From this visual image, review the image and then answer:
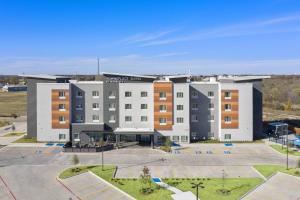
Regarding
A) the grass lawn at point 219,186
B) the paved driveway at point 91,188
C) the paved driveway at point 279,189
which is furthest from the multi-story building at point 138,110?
the paved driveway at point 279,189

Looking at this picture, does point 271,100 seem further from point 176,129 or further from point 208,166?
point 208,166

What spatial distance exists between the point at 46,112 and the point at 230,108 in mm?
42542

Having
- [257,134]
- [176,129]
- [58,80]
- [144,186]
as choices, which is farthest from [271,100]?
[144,186]

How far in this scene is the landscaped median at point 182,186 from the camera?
41.2 m

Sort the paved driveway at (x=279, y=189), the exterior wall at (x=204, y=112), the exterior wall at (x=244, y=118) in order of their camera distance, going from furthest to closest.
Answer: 1. the exterior wall at (x=204, y=112)
2. the exterior wall at (x=244, y=118)
3. the paved driveway at (x=279, y=189)

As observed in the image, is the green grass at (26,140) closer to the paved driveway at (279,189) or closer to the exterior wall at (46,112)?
the exterior wall at (46,112)

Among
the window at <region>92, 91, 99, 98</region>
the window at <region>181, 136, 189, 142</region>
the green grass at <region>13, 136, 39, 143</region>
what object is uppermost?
the window at <region>92, 91, 99, 98</region>

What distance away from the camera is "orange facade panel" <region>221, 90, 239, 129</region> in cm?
7506

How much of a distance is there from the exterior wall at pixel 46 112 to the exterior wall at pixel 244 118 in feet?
125

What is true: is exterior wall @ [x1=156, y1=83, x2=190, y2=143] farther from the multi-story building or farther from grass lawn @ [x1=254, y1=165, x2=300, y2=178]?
grass lawn @ [x1=254, y1=165, x2=300, y2=178]

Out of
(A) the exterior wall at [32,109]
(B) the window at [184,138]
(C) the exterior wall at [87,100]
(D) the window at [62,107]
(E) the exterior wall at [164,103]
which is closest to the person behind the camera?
(B) the window at [184,138]

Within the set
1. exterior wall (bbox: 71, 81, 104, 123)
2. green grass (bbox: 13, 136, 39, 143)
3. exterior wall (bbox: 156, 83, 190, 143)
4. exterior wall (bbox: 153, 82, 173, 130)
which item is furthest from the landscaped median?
green grass (bbox: 13, 136, 39, 143)

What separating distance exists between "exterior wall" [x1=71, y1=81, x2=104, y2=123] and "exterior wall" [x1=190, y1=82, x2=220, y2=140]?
71.1ft

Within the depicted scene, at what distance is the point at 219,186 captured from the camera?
4444cm
